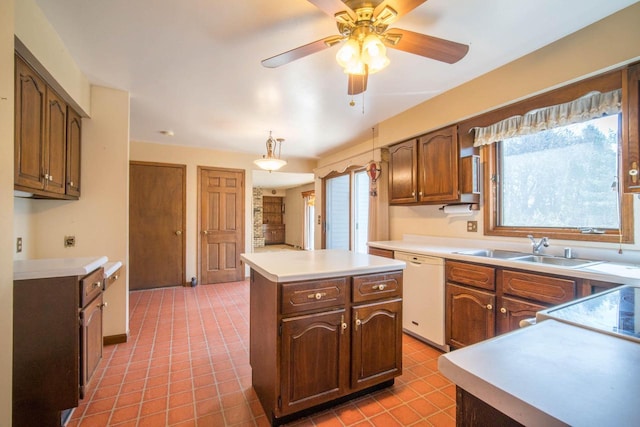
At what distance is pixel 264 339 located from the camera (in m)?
1.67

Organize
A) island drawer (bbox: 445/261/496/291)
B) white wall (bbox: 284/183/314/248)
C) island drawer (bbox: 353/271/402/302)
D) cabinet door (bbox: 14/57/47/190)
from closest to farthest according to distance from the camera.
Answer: cabinet door (bbox: 14/57/47/190)
island drawer (bbox: 353/271/402/302)
island drawer (bbox: 445/261/496/291)
white wall (bbox: 284/183/314/248)

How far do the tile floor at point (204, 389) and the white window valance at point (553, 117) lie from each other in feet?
6.57

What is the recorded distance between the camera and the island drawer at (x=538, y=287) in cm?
164

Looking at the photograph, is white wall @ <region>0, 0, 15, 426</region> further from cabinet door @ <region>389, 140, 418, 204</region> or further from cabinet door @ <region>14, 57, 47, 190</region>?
cabinet door @ <region>389, 140, 418, 204</region>

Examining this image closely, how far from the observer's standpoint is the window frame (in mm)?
1768

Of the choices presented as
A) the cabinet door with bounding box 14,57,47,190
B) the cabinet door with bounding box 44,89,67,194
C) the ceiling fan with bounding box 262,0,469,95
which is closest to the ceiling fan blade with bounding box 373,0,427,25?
the ceiling fan with bounding box 262,0,469,95

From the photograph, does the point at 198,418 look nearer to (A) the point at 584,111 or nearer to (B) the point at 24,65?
(B) the point at 24,65

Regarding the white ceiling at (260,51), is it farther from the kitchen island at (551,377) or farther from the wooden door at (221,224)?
the kitchen island at (551,377)

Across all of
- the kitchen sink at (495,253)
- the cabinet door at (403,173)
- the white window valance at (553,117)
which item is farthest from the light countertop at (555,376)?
the cabinet door at (403,173)

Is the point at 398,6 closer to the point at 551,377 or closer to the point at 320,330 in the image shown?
the point at 551,377

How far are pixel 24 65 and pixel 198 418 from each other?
2319 mm

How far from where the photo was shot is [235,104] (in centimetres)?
297

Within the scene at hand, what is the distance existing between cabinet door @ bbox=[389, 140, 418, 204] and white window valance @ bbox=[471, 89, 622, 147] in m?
0.65

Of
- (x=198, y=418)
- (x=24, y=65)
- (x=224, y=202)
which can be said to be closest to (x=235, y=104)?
(x=24, y=65)
